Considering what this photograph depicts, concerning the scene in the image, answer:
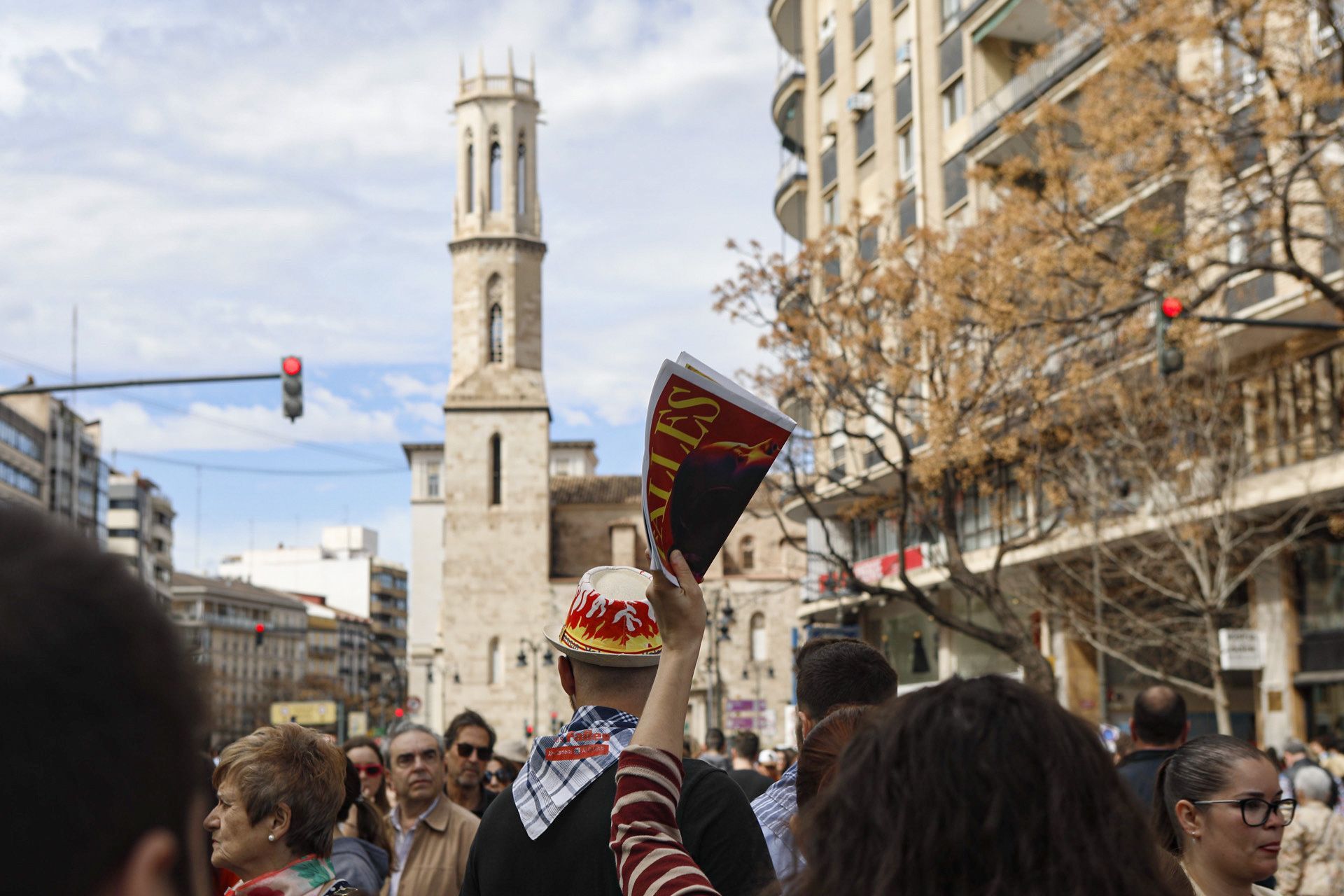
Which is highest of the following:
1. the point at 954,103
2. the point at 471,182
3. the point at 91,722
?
the point at 471,182

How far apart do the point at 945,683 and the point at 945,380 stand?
20811mm

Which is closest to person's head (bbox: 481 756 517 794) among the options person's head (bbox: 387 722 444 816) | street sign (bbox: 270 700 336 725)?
person's head (bbox: 387 722 444 816)

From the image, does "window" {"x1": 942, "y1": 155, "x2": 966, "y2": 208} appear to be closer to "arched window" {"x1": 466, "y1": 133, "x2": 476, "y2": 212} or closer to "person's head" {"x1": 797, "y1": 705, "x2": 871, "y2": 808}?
"person's head" {"x1": 797, "y1": 705, "x2": 871, "y2": 808}

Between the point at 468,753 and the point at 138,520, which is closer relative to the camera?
the point at 468,753

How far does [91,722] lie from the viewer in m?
1.06

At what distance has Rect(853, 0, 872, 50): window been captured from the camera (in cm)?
3981

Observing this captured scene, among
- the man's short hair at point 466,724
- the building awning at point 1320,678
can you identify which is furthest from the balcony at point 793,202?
the man's short hair at point 466,724

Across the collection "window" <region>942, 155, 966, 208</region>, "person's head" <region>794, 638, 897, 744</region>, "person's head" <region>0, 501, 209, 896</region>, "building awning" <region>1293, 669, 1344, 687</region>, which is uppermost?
"window" <region>942, 155, 966, 208</region>

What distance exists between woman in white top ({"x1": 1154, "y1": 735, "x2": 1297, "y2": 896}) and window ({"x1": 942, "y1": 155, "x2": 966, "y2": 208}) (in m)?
30.9

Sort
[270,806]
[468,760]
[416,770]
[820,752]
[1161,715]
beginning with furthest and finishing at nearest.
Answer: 1. [468,760]
2. [416,770]
3. [1161,715]
4. [270,806]
5. [820,752]

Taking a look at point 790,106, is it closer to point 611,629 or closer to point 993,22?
point 993,22

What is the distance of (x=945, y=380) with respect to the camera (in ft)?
73.4

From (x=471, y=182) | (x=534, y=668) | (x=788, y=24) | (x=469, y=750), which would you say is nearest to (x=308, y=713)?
(x=534, y=668)

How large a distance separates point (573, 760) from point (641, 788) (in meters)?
0.86
